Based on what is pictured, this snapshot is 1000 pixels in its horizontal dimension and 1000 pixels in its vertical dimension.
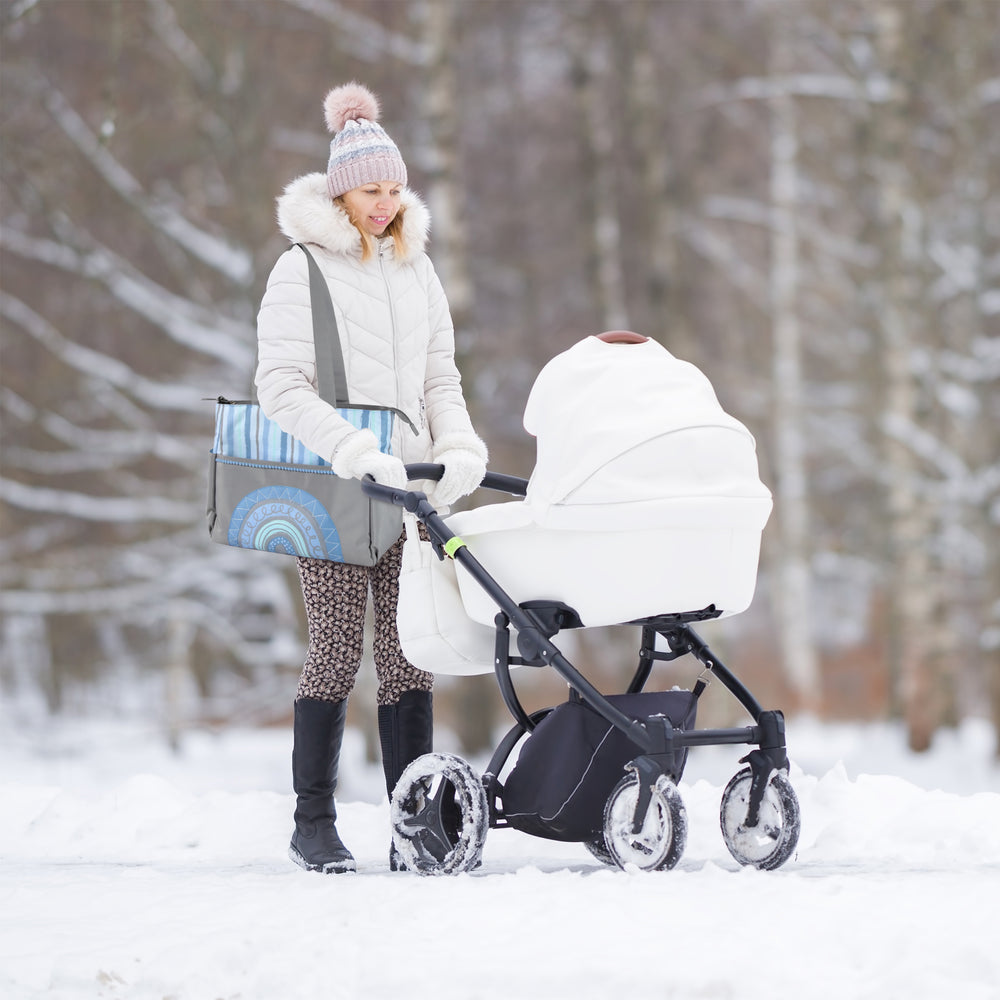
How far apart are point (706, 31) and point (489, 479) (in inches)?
470

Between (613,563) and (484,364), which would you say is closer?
(613,563)

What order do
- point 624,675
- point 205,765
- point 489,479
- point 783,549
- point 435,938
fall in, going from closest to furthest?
point 435,938, point 489,479, point 205,765, point 624,675, point 783,549

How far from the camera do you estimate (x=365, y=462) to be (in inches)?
153

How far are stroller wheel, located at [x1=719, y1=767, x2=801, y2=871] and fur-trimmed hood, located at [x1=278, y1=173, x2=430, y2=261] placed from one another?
1734 mm

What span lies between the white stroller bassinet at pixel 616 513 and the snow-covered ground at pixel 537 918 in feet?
2.19

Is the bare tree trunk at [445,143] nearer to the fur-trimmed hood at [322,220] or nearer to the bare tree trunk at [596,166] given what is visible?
the bare tree trunk at [596,166]

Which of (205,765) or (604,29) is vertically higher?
(604,29)

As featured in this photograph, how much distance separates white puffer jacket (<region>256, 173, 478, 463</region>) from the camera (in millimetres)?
4008

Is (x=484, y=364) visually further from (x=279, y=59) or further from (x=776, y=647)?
(x=776, y=647)

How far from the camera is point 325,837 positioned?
4191 millimetres

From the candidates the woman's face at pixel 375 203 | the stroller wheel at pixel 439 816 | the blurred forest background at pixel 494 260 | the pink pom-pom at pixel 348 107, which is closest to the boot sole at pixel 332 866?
the stroller wheel at pixel 439 816

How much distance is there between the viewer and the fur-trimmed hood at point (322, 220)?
4113 millimetres

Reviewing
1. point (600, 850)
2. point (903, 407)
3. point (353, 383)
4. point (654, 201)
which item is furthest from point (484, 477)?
point (654, 201)

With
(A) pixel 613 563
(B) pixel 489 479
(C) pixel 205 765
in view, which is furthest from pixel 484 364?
(A) pixel 613 563
